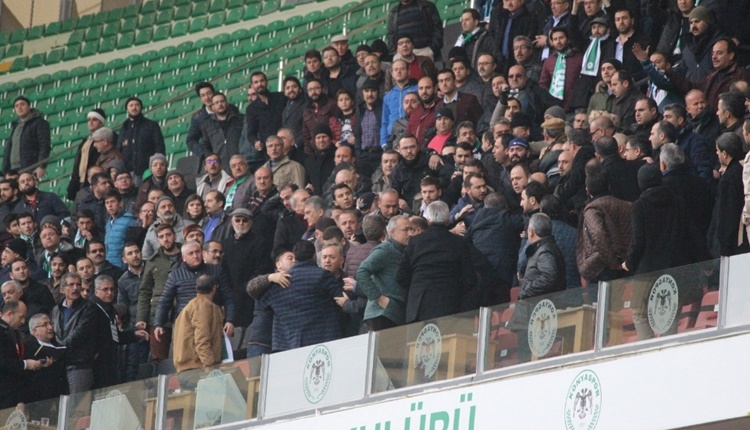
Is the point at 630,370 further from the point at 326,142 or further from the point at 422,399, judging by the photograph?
the point at 326,142

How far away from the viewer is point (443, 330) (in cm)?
984

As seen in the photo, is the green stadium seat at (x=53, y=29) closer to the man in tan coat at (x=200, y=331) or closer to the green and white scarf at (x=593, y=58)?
the green and white scarf at (x=593, y=58)

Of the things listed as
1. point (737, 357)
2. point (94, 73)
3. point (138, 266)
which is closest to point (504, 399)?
point (737, 357)

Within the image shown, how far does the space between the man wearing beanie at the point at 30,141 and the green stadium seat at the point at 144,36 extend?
4.31 metres

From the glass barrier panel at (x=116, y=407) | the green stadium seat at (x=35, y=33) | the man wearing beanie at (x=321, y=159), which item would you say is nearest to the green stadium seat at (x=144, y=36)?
the green stadium seat at (x=35, y=33)

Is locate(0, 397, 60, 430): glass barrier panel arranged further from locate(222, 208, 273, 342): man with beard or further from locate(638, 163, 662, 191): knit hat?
locate(638, 163, 662, 191): knit hat

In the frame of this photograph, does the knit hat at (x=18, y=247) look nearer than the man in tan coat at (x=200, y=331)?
No

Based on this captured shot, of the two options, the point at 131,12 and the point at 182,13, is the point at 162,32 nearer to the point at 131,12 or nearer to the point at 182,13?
the point at 182,13

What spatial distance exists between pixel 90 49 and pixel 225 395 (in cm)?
1277

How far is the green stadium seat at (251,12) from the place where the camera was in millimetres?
21500

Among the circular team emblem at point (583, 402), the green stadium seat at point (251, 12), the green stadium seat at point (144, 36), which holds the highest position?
the green stadium seat at point (144, 36)

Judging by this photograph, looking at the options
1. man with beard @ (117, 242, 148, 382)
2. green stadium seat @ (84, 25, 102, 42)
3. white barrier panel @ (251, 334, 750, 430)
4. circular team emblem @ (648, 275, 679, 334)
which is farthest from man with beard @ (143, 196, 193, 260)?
green stadium seat @ (84, 25, 102, 42)

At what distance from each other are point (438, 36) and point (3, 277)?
4.20 meters

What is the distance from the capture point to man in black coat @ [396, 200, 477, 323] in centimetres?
1008
